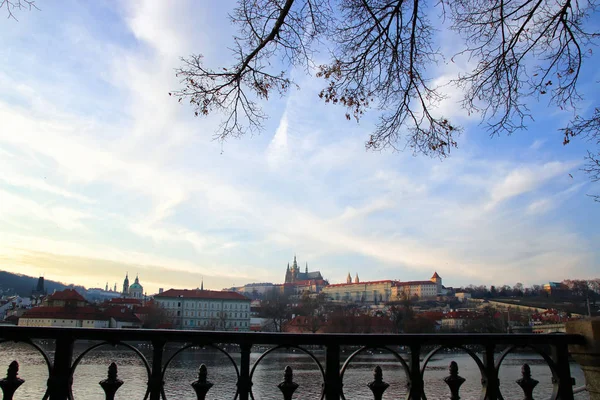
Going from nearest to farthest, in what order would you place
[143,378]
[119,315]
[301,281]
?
1. [143,378]
2. [119,315]
3. [301,281]

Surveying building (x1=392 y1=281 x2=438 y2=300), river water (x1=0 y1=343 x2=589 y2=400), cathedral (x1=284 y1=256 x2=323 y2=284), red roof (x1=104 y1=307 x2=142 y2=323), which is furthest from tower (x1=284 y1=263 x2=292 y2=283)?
river water (x1=0 y1=343 x2=589 y2=400)

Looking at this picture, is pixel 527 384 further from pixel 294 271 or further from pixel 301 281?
pixel 294 271

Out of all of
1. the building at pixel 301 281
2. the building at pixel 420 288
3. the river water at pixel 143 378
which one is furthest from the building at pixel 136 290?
the river water at pixel 143 378

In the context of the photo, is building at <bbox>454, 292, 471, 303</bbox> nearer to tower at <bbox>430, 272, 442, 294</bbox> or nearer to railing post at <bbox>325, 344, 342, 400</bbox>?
tower at <bbox>430, 272, 442, 294</bbox>

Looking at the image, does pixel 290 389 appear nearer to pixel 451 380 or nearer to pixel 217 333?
pixel 217 333

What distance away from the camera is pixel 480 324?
54781 millimetres

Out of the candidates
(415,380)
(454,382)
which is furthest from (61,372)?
(454,382)

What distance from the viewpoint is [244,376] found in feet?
7.15

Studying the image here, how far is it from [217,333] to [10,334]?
102 cm

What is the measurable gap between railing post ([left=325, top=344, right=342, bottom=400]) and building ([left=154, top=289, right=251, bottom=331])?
241ft

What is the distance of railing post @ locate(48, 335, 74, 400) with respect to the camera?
6.88 feet

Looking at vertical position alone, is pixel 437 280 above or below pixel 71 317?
above

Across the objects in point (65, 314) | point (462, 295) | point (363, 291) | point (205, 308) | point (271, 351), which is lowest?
point (65, 314)

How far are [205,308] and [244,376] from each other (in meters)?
83.6
